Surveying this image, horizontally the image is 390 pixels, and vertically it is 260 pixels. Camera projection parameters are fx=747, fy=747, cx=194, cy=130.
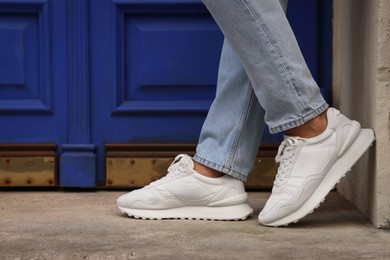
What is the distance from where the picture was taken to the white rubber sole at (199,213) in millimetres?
1689

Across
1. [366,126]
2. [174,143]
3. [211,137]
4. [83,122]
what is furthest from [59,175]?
[366,126]

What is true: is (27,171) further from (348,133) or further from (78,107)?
(348,133)

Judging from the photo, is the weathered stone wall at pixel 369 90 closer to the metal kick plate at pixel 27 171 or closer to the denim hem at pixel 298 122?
the denim hem at pixel 298 122

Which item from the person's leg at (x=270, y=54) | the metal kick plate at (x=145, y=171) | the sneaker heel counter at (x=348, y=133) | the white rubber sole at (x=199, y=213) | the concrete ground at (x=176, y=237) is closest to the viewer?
the concrete ground at (x=176, y=237)

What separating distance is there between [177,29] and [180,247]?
870 millimetres

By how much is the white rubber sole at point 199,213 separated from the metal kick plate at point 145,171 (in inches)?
16.3

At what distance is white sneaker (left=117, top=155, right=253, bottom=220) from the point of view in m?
1.69

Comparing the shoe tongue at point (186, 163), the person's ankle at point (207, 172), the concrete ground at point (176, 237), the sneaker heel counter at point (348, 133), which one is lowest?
the concrete ground at point (176, 237)

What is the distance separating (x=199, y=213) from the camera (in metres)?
1.71

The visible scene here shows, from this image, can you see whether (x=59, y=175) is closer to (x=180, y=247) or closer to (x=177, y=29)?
(x=177, y=29)

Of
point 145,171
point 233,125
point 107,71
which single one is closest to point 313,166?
point 233,125

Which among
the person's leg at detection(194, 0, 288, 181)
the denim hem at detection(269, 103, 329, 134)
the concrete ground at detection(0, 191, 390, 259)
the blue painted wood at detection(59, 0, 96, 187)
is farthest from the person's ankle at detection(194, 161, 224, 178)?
the blue painted wood at detection(59, 0, 96, 187)

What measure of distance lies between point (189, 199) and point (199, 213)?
4 centimetres

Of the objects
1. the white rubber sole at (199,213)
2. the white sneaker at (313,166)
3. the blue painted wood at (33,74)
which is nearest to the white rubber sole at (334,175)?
the white sneaker at (313,166)
